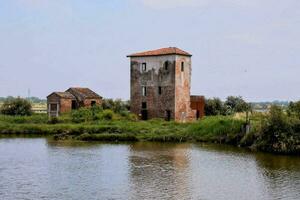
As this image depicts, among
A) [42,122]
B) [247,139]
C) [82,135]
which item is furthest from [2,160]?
[42,122]

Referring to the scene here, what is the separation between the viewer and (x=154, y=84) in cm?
6391

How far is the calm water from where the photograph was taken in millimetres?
26438

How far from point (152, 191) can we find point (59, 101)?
42.1 meters

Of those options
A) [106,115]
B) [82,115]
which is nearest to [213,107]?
[106,115]

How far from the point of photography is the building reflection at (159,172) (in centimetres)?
2652

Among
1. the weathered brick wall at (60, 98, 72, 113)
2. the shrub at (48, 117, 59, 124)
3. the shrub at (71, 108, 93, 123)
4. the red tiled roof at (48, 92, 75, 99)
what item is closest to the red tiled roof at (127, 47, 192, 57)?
the shrub at (71, 108, 93, 123)

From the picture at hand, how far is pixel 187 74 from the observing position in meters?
63.8

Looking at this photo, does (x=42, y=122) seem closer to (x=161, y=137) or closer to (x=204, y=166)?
(x=161, y=137)

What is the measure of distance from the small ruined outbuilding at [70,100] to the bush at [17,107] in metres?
3.65

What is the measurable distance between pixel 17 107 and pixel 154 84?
18877 mm

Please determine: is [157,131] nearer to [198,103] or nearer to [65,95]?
[198,103]

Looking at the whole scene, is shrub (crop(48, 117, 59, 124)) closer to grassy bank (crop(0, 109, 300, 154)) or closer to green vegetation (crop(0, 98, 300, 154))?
green vegetation (crop(0, 98, 300, 154))

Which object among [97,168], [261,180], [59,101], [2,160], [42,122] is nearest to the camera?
[261,180]

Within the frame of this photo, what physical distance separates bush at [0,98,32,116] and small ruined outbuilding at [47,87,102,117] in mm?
3653
